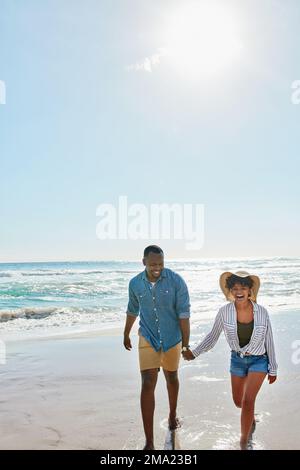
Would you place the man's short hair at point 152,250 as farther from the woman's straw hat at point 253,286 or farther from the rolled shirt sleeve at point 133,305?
the woman's straw hat at point 253,286

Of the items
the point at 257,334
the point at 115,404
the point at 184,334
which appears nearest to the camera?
the point at 257,334

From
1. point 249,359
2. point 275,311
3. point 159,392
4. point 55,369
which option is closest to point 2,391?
point 55,369

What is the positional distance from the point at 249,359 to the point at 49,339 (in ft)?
25.7

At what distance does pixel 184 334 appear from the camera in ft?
15.9

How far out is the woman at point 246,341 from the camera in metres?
4.18

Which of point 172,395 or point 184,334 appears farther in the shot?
point 172,395

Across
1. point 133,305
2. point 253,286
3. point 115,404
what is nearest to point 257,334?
point 253,286

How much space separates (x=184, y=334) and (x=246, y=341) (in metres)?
0.76

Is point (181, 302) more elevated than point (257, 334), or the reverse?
point (181, 302)

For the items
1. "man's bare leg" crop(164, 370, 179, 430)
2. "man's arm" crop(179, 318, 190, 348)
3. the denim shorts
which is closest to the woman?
Result: the denim shorts

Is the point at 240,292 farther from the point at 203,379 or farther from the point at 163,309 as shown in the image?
the point at 203,379

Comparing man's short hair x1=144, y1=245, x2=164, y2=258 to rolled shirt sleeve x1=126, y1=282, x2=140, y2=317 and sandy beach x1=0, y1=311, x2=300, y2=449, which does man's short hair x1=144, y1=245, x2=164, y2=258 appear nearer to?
rolled shirt sleeve x1=126, y1=282, x2=140, y2=317

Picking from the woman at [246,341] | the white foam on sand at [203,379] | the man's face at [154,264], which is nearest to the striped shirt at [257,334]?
the woman at [246,341]
